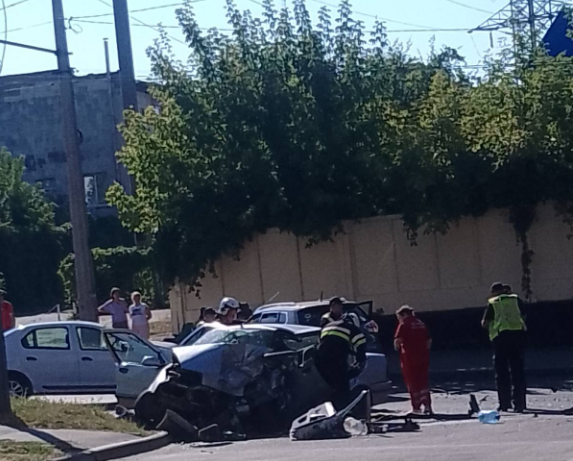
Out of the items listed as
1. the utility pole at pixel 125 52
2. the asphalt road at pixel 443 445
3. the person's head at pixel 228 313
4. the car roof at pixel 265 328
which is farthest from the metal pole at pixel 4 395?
the utility pole at pixel 125 52

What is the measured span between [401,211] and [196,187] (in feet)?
14.4

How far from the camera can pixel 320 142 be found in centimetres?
2545

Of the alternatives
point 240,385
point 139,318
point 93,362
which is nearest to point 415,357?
point 240,385

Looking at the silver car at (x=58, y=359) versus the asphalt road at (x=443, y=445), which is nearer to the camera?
the asphalt road at (x=443, y=445)

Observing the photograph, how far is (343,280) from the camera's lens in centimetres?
2642

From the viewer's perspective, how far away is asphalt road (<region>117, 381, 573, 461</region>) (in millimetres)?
11250

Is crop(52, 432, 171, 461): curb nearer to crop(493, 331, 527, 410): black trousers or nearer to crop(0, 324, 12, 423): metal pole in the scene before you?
crop(0, 324, 12, 423): metal pole

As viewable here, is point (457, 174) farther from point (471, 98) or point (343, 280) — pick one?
point (343, 280)

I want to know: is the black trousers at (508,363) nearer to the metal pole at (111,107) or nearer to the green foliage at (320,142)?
the green foliage at (320,142)

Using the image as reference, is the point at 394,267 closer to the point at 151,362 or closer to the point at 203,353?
the point at 151,362

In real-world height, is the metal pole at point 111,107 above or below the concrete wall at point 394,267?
above

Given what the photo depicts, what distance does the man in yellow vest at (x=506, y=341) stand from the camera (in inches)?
642

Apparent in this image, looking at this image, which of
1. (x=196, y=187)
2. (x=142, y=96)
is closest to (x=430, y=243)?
(x=196, y=187)

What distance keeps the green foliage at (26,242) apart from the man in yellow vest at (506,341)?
36.6m
